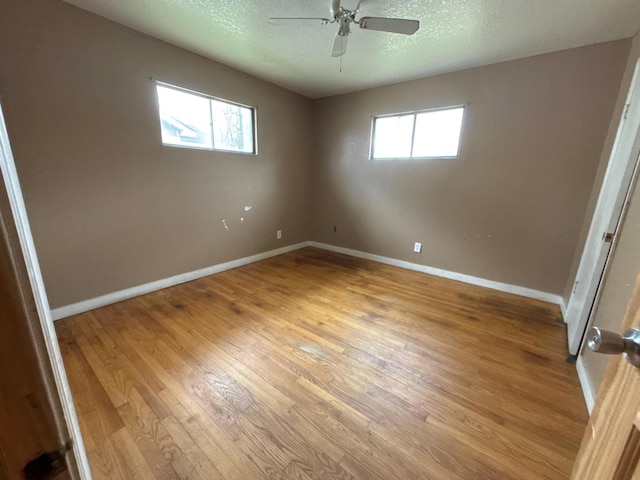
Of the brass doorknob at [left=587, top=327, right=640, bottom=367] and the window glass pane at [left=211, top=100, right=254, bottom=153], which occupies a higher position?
the window glass pane at [left=211, top=100, right=254, bottom=153]

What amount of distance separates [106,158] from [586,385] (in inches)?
154

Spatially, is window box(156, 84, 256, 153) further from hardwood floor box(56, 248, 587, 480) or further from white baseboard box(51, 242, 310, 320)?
hardwood floor box(56, 248, 587, 480)

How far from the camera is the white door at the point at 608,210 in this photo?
162 centimetres

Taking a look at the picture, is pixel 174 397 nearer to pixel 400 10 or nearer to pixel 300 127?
pixel 400 10

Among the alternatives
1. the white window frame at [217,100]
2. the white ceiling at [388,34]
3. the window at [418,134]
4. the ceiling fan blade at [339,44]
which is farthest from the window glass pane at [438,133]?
the white window frame at [217,100]

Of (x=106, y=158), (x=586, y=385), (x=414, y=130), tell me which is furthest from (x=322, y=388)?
(x=414, y=130)

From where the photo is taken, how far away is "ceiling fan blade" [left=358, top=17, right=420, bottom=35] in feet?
5.54

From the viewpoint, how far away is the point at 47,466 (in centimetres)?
32

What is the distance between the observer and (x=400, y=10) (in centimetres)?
196

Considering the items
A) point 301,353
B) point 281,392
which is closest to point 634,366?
point 281,392

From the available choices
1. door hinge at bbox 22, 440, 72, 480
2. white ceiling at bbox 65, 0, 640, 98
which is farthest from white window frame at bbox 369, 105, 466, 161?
door hinge at bbox 22, 440, 72, 480

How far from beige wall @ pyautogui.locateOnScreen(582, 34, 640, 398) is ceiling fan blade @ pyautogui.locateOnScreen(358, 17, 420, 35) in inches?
64.9

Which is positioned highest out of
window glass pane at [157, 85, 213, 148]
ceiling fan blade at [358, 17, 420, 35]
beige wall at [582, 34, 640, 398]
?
ceiling fan blade at [358, 17, 420, 35]

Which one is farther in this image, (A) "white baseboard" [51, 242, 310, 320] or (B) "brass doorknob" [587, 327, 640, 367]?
(A) "white baseboard" [51, 242, 310, 320]
